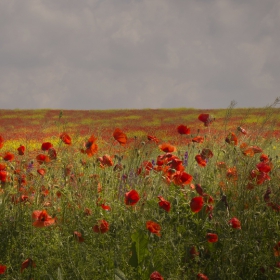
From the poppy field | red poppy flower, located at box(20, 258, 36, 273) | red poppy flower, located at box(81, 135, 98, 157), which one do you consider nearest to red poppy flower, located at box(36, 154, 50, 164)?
the poppy field

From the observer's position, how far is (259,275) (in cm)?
324

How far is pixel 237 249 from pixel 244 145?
83 cm

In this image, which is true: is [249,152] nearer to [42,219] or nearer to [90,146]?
[90,146]

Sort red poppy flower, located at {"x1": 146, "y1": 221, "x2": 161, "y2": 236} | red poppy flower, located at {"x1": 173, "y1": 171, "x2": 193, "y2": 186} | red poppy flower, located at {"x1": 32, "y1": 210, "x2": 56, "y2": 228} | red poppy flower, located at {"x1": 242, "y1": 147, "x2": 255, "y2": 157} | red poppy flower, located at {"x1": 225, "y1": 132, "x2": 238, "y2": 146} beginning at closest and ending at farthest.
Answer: red poppy flower, located at {"x1": 146, "y1": 221, "x2": 161, "y2": 236} < red poppy flower, located at {"x1": 32, "y1": 210, "x2": 56, "y2": 228} < red poppy flower, located at {"x1": 173, "y1": 171, "x2": 193, "y2": 186} < red poppy flower, located at {"x1": 242, "y1": 147, "x2": 255, "y2": 157} < red poppy flower, located at {"x1": 225, "y1": 132, "x2": 238, "y2": 146}

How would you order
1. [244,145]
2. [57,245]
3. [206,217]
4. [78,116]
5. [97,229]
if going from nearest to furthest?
1. [97,229]
2. [57,245]
3. [206,217]
4. [244,145]
5. [78,116]

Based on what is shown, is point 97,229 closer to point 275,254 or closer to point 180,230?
point 180,230

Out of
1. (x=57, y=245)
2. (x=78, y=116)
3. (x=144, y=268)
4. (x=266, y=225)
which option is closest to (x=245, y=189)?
(x=266, y=225)

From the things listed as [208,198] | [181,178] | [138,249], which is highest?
[181,178]

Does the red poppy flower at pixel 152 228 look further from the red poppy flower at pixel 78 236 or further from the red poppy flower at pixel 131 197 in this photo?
the red poppy flower at pixel 78 236

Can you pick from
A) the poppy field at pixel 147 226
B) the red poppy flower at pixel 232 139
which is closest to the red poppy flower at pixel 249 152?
the poppy field at pixel 147 226

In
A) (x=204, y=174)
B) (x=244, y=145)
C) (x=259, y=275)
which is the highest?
(x=244, y=145)

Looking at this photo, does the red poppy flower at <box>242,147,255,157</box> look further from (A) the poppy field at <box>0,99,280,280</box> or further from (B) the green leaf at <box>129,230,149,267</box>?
(B) the green leaf at <box>129,230,149,267</box>

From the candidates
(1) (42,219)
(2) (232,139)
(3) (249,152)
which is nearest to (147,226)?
(1) (42,219)

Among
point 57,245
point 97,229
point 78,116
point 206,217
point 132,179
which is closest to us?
point 97,229
